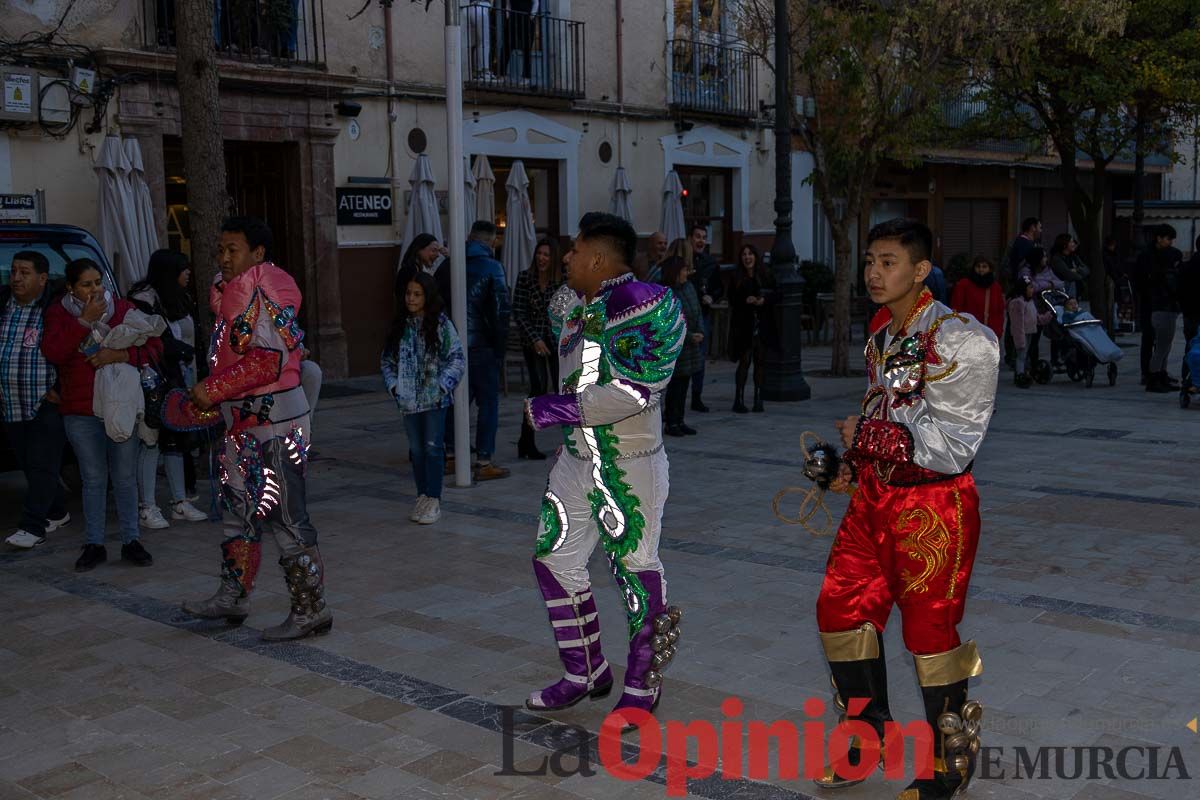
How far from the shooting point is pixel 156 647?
5711 mm

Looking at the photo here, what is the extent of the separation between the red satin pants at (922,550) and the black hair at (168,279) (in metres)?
5.88

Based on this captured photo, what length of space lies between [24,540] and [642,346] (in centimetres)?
501

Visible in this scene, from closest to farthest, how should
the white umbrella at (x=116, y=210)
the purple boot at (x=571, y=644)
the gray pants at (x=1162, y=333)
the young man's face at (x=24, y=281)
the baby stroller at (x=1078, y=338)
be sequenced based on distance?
the purple boot at (x=571, y=644), the young man's face at (x=24, y=281), the white umbrella at (x=116, y=210), the gray pants at (x=1162, y=333), the baby stroller at (x=1078, y=338)

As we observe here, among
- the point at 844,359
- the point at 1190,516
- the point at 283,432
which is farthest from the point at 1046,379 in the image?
the point at 283,432

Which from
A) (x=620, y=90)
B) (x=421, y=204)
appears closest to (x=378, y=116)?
(x=421, y=204)

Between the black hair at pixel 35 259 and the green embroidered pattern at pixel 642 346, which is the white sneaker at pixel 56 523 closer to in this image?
the black hair at pixel 35 259

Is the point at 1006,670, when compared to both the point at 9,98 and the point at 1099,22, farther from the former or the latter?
the point at 1099,22

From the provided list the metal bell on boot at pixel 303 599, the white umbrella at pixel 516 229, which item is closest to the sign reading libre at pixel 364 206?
the white umbrella at pixel 516 229

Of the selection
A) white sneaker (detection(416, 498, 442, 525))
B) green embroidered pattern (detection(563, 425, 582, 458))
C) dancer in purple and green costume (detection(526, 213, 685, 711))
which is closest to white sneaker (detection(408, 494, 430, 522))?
white sneaker (detection(416, 498, 442, 525))

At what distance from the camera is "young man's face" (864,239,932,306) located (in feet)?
12.6

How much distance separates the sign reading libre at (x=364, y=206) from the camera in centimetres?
1606

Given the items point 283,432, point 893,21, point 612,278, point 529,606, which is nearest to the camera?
point 612,278

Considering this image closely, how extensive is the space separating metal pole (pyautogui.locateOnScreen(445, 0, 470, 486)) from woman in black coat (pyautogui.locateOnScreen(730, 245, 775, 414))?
411 cm

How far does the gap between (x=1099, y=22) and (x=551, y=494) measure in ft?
43.9
